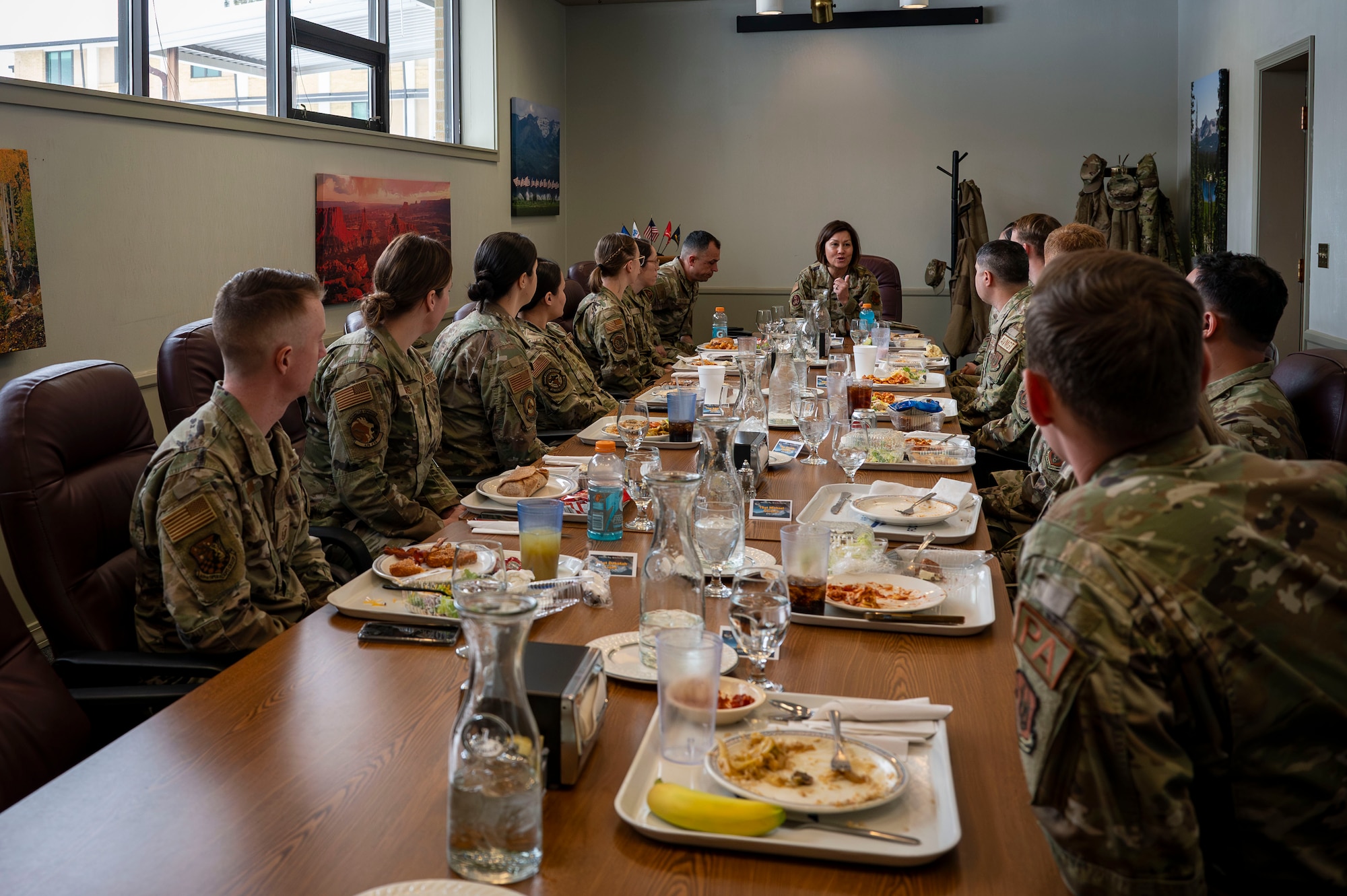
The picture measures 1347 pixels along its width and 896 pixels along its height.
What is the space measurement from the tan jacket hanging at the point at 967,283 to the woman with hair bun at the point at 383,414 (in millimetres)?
5895

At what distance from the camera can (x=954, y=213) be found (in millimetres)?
8219

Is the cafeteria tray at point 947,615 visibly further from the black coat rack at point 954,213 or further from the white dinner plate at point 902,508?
the black coat rack at point 954,213

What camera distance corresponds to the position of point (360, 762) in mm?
1236

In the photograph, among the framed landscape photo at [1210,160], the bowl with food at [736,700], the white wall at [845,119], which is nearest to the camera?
the bowl with food at [736,700]

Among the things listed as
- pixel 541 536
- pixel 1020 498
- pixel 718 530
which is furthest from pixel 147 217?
pixel 1020 498

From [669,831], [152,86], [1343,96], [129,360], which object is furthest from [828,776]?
[1343,96]

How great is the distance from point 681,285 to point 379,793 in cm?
616

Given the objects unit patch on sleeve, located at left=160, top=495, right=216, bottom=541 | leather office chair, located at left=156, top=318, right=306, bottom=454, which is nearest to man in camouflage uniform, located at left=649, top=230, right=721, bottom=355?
leather office chair, located at left=156, top=318, right=306, bottom=454

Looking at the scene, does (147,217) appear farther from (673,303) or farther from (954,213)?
(954,213)

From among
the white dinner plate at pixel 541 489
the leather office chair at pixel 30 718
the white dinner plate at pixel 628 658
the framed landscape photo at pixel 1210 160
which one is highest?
the framed landscape photo at pixel 1210 160

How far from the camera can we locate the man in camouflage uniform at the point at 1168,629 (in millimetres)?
933

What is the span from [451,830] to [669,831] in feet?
0.69

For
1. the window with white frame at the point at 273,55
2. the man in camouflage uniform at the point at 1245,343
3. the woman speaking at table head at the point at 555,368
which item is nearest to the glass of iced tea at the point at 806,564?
the man in camouflage uniform at the point at 1245,343

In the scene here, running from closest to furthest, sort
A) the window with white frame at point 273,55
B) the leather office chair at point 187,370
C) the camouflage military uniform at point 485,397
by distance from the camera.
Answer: the leather office chair at point 187,370 < the camouflage military uniform at point 485,397 < the window with white frame at point 273,55
